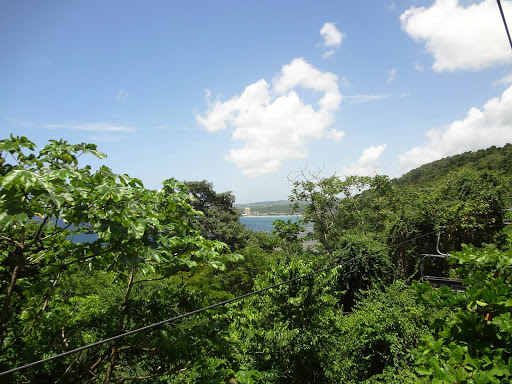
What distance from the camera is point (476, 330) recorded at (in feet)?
5.11

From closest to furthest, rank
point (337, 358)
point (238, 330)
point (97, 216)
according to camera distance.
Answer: point (97, 216) → point (238, 330) → point (337, 358)

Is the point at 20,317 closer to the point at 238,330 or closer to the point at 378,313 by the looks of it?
the point at 238,330

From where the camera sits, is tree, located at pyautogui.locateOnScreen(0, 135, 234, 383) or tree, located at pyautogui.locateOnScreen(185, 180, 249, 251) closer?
tree, located at pyautogui.locateOnScreen(0, 135, 234, 383)

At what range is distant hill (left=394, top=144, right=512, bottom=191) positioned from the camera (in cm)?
3052

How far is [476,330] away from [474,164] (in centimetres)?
4437

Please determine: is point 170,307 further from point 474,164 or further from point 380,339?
point 474,164

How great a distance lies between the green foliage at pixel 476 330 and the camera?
1290mm

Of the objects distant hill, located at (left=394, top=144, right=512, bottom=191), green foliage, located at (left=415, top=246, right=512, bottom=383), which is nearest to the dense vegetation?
green foliage, located at (left=415, top=246, right=512, bottom=383)

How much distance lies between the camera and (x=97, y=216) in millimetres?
2018

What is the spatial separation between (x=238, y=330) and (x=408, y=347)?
459cm

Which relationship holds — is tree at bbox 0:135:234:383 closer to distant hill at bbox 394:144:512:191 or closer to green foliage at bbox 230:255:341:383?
green foliage at bbox 230:255:341:383

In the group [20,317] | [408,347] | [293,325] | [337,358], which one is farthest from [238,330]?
[408,347]

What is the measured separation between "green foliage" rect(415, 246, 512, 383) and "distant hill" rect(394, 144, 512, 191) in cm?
2166

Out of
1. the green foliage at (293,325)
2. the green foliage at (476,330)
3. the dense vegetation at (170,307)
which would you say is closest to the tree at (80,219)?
the dense vegetation at (170,307)
